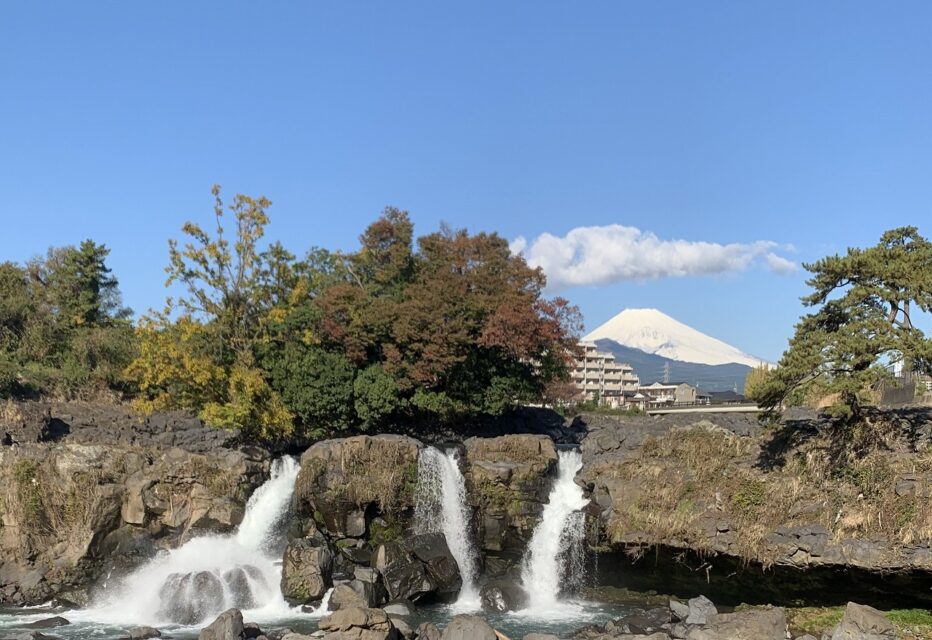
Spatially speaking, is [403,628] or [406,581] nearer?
[403,628]

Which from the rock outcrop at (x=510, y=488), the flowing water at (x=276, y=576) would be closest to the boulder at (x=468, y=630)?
the flowing water at (x=276, y=576)

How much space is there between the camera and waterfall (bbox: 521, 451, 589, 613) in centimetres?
2095

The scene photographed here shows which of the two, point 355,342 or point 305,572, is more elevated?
point 355,342

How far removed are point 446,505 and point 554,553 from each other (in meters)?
3.57

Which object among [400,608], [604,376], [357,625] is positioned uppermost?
[604,376]

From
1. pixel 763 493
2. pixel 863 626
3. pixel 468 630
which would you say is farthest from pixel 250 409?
pixel 863 626

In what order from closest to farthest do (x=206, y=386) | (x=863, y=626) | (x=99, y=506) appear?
(x=863, y=626) → (x=99, y=506) → (x=206, y=386)

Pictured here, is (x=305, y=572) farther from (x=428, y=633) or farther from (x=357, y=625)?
(x=428, y=633)

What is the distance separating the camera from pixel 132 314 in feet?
144

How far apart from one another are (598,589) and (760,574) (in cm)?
452

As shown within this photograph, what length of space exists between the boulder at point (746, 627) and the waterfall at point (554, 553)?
221 inches

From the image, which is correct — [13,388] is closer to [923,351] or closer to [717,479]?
[717,479]

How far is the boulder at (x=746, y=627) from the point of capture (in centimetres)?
1511

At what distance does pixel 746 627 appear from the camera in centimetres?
1524
